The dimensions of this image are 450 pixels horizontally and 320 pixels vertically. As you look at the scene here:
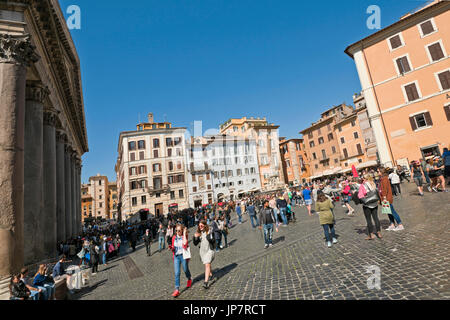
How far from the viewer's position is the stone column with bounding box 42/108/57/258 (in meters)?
11.2

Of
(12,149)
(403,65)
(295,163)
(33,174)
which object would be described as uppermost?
(403,65)

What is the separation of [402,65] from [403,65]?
8cm

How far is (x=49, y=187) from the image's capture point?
1202cm

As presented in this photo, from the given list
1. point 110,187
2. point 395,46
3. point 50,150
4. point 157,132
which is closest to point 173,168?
point 157,132

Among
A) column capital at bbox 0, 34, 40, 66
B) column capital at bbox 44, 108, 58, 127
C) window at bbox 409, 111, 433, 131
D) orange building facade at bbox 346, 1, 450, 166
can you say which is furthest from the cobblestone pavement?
window at bbox 409, 111, 433, 131

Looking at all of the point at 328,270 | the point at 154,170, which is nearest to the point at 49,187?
the point at 328,270

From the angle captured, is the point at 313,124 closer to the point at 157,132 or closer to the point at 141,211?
the point at 157,132

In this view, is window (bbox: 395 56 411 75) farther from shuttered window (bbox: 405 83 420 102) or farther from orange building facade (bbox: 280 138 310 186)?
orange building facade (bbox: 280 138 310 186)

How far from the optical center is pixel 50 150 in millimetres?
12484

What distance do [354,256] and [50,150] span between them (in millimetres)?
14685

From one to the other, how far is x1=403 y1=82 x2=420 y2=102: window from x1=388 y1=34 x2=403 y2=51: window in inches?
159

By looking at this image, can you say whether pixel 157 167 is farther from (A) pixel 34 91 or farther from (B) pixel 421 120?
(B) pixel 421 120

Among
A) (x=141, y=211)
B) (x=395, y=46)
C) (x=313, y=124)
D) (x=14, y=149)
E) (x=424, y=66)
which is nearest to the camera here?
(x=14, y=149)
